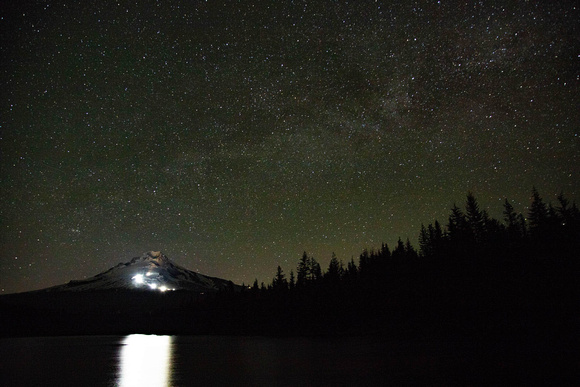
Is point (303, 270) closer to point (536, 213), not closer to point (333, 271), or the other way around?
point (333, 271)

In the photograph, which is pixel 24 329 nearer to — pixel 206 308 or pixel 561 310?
pixel 206 308

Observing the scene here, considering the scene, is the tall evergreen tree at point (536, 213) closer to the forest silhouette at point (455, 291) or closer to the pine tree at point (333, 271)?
the forest silhouette at point (455, 291)

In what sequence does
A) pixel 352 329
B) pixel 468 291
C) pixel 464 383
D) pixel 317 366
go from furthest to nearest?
pixel 352 329 → pixel 468 291 → pixel 317 366 → pixel 464 383

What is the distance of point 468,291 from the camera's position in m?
54.1

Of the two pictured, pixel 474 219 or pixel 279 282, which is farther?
pixel 279 282

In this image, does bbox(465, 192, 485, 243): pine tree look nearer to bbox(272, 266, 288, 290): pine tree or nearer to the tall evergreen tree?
the tall evergreen tree

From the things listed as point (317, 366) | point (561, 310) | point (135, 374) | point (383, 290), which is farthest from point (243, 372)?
point (383, 290)

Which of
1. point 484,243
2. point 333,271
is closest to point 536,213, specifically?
point 484,243

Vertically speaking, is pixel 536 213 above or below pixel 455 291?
above

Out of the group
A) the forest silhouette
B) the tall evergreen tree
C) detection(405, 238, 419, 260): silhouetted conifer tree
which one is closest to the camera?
the forest silhouette

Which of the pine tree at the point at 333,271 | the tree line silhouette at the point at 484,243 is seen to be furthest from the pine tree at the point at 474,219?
the pine tree at the point at 333,271

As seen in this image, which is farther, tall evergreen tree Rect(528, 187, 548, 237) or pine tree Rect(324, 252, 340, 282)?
pine tree Rect(324, 252, 340, 282)

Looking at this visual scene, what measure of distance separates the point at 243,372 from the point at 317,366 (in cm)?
396

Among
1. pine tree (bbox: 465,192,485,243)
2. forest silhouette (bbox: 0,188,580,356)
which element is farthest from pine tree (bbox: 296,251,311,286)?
pine tree (bbox: 465,192,485,243)
